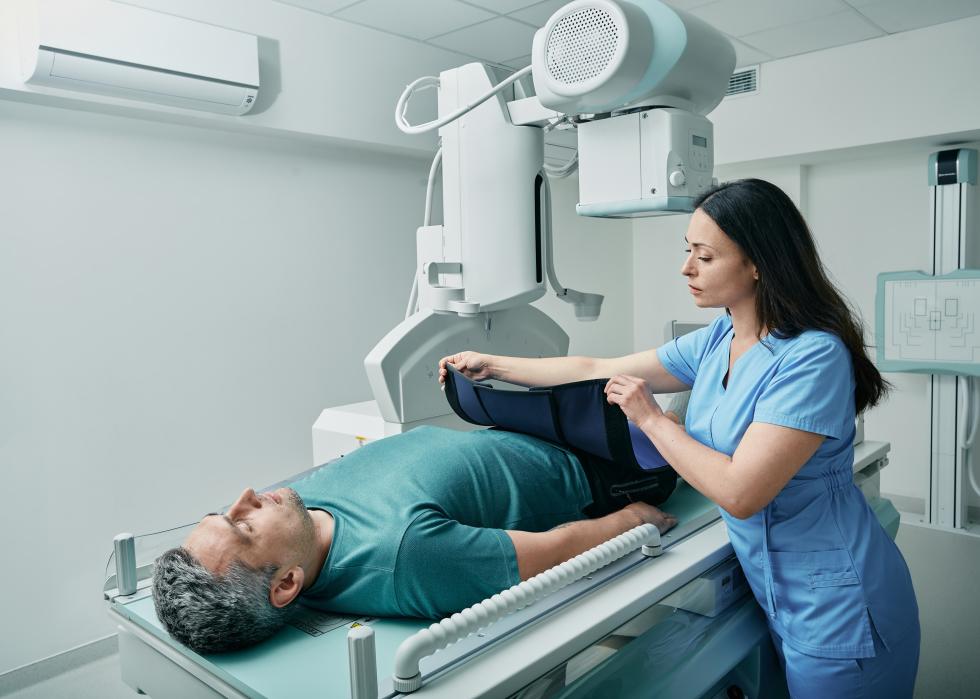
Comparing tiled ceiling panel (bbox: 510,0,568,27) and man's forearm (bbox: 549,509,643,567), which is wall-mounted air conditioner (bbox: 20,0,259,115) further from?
man's forearm (bbox: 549,509,643,567)

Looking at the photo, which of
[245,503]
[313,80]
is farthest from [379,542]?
[313,80]

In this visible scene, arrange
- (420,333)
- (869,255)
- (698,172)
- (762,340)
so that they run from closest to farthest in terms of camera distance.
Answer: (762,340)
(698,172)
(420,333)
(869,255)

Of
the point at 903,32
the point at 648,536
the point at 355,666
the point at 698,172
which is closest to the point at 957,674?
the point at 648,536

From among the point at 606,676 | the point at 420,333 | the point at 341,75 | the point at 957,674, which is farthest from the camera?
the point at 341,75

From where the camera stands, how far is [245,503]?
4.17 feet

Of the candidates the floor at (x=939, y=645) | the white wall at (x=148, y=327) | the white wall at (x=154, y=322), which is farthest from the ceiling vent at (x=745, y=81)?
the floor at (x=939, y=645)

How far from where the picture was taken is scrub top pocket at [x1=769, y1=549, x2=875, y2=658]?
1.26 metres

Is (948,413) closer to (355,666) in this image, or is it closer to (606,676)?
(606,676)

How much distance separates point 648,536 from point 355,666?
25.4 inches

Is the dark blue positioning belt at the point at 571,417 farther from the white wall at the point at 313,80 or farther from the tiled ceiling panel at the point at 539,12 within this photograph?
the tiled ceiling panel at the point at 539,12

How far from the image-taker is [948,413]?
3.49 meters

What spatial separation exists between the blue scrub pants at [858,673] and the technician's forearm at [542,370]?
713 millimetres

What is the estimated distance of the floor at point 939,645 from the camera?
2242mm

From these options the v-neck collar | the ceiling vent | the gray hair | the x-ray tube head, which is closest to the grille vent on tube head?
the x-ray tube head
